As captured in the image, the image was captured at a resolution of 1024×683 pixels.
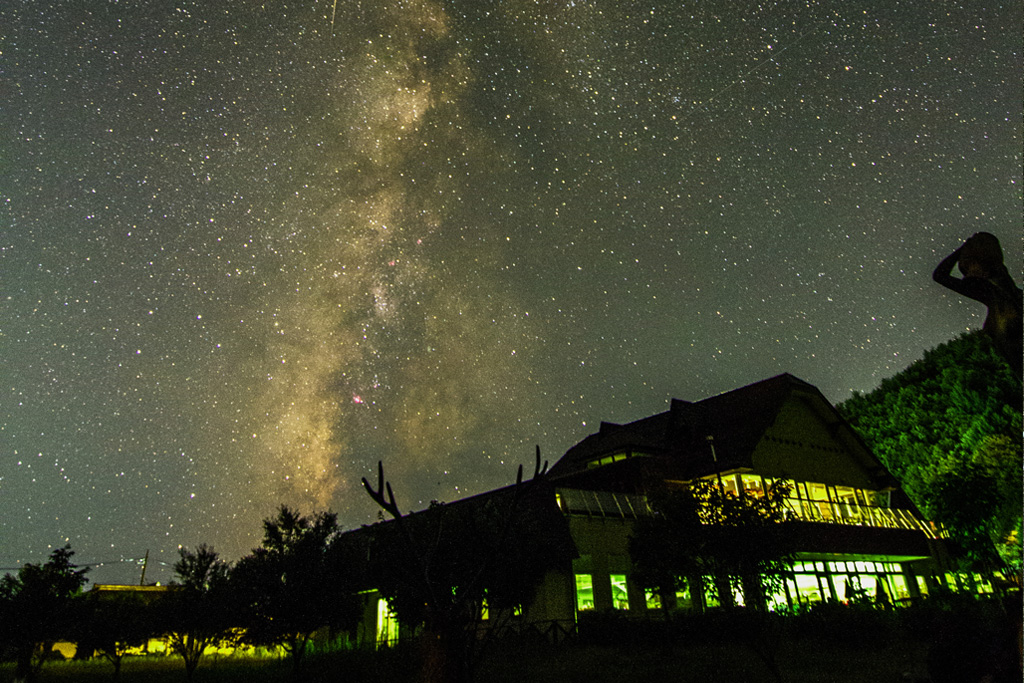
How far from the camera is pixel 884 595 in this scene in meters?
30.0

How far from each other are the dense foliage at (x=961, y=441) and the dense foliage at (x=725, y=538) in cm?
2312

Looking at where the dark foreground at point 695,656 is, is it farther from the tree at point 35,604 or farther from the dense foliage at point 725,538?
the tree at point 35,604

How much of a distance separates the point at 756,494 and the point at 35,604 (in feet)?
90.5

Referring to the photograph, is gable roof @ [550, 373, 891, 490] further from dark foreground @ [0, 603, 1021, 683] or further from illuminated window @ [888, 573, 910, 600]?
dark foreground @ [0, 603, 1021, 683]

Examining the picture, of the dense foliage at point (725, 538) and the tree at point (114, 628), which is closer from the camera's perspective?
the dense foliage at point (725, 538)

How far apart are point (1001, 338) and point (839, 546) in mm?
31443

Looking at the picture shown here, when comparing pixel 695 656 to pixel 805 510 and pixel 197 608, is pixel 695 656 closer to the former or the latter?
pixel 805 510

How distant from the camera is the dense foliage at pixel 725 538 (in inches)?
629

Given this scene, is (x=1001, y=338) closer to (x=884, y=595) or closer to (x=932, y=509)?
(x=884, y=595)

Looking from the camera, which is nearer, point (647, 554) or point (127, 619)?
point (647, 554)

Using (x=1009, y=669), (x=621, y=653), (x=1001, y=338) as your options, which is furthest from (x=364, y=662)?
(x=1001, y=338)

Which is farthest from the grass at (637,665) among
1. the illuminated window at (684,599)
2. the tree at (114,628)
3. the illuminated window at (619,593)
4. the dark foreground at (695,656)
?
the illuminated window at (684,599)

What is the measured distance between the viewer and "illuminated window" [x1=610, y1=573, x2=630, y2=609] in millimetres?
25703

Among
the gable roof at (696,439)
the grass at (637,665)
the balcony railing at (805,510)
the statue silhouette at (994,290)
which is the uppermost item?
the gable roof at (696,439)
